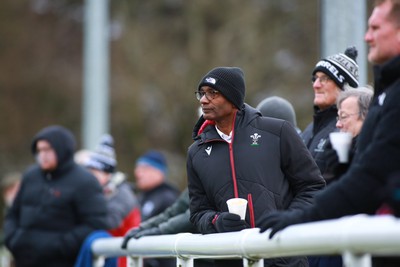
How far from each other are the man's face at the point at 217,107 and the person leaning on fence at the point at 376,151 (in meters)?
1.75

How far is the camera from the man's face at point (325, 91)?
23.7 feet

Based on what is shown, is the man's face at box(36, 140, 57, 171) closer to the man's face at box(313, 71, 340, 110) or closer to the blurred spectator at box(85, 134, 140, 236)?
the blurred spectator at box(85, 134, 140, 236)

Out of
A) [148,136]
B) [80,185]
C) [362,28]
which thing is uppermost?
[148,136]

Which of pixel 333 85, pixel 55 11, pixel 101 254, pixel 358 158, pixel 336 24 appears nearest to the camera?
pixel 358 158

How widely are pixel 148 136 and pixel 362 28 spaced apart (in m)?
17.2

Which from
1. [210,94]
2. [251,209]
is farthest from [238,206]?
[210,94]

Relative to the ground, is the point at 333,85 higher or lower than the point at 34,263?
higher

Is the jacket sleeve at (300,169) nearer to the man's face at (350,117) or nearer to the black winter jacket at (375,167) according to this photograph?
the man's face at (350,117)

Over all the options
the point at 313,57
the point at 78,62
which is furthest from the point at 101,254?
the point at 78,62

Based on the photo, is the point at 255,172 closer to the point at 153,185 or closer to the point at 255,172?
the point at 255,172

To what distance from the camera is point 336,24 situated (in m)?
7.79

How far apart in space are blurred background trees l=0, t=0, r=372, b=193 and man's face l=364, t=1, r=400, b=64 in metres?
17.7

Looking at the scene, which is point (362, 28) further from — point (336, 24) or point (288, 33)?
point (288, 33)

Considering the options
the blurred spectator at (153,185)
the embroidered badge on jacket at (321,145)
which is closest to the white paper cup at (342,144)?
the embroidered badge on jacket at (321,145)
